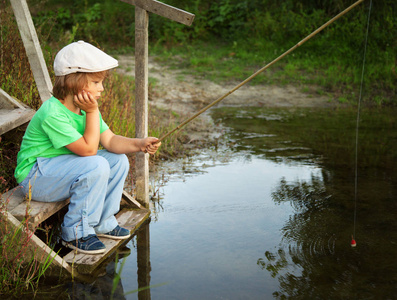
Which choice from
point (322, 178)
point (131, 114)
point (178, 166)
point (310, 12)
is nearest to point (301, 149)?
point (322, 178)

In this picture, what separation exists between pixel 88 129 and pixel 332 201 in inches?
97.1

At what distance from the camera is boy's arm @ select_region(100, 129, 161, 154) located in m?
3.83

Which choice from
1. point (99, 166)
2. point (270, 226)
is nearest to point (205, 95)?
point (270, 226)

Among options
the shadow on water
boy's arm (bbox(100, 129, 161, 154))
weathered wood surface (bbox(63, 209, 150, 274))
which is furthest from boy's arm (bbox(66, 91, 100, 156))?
the shadow on water

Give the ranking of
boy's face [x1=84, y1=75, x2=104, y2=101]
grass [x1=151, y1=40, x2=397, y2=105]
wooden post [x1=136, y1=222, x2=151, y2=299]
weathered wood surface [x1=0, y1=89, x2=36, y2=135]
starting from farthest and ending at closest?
grass [x1=151, y1=40, x2=397, y2=105] → weathered wood surface [x1=0, y1=89, x2=36, y2=135] → boy's face [x1=84, y1=75, x2=104, y2=101] → wooden post [x1=136, y1=222, x2=151, y2=299]

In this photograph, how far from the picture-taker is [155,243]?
3.94 metres

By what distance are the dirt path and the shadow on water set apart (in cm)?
74

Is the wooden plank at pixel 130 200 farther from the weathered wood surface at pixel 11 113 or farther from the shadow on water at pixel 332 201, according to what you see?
the shadow on water at pixel 332 201

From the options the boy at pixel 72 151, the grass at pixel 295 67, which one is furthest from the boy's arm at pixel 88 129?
the grass at pixel 295 67

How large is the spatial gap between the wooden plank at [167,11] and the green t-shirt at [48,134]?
3.54 ft

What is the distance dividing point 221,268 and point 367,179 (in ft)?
8.37

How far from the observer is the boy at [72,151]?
11.3ft

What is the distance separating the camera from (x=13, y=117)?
13.4ft

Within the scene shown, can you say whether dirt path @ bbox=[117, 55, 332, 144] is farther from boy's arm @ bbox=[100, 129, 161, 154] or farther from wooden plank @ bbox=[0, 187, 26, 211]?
wooden plank @ bbox=[0, 187, 26, 211]
